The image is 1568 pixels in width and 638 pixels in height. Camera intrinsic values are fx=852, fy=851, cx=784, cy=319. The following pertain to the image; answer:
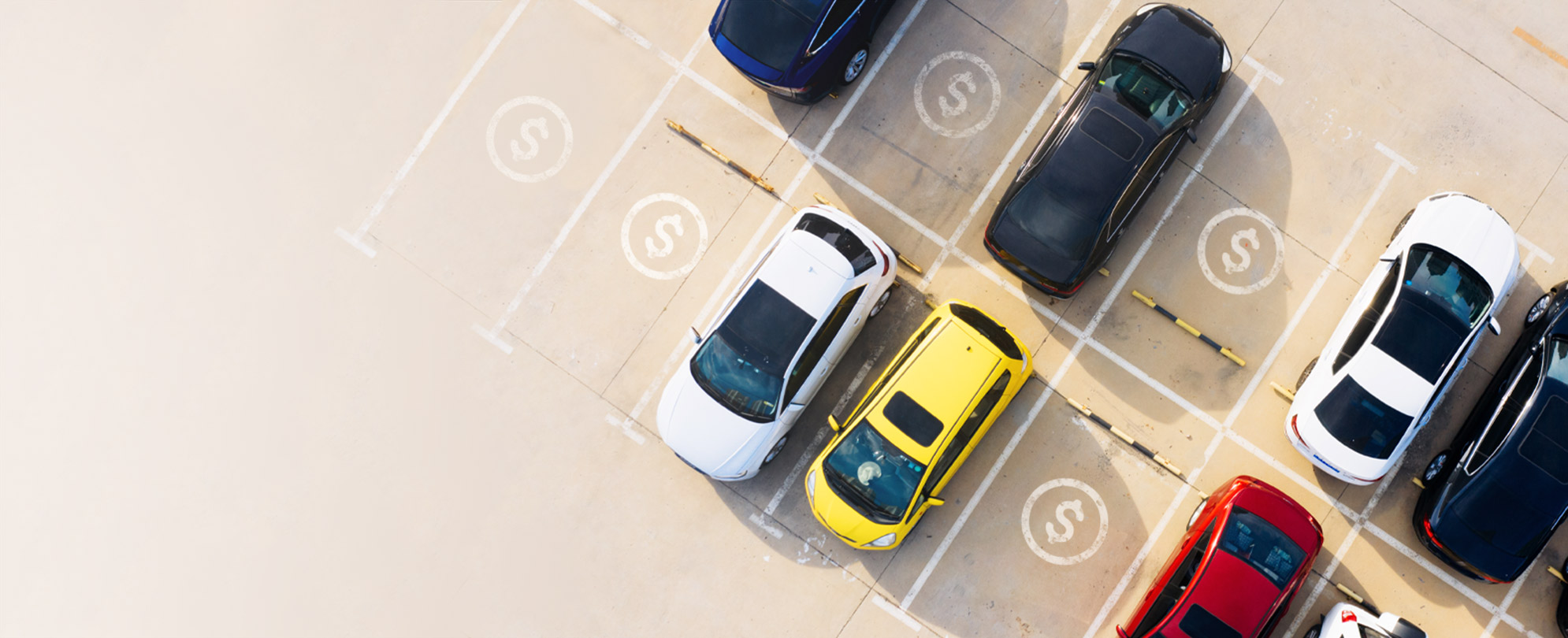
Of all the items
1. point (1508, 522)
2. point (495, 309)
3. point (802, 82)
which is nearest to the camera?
point (1508, 522)

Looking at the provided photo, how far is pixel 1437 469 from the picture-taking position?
1138 centimetres

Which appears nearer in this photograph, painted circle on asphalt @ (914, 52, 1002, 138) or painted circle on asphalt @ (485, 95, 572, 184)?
painted circle on asphalt @ (914, 52, 1002, 138)

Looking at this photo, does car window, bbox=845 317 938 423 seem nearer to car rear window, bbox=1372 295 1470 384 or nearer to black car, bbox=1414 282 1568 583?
car rear window, bbox=1372 295 1470 384

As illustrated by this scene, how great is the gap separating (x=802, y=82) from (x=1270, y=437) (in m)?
8.07

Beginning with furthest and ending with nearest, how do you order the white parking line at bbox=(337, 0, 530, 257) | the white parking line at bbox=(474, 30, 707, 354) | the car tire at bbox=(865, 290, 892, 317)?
the white parking line at bbox=(337, 0, 530, 257) → the white parking line at bbox=(474, 30, 707, 354) → the car tire at bbox=(865, 290, 892, 317)

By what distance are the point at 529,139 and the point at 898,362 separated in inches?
249

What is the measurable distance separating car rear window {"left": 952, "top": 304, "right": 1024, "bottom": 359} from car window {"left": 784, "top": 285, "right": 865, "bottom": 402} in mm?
1344

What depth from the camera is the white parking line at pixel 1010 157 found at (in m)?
12.1

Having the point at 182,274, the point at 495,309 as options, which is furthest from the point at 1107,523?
the point at 182,274

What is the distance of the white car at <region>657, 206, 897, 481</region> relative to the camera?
1096 cm

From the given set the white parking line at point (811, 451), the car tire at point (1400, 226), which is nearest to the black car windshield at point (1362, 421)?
the car tire at point (1400, 226)

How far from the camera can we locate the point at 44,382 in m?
12.9

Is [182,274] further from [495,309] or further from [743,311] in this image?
→ [743,311]

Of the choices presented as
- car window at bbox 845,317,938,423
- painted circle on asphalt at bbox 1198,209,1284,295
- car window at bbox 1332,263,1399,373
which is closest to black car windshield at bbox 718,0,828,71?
car window at bbox 845,317,938,423
